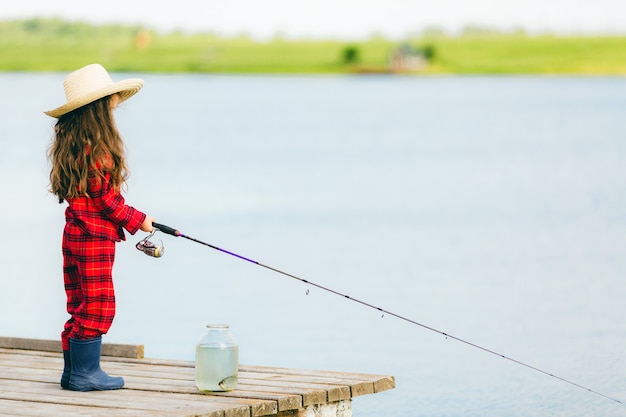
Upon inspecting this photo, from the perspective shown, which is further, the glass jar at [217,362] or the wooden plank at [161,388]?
the glass jar at [217,362]

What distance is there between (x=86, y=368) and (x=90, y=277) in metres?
0.32

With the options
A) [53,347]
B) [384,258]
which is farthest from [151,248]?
[384,258]

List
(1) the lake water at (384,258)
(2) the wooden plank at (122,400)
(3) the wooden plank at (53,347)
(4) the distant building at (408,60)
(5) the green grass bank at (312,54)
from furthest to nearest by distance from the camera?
(4) the distant building at (408,60) < (5) the green grass bank at (312,54) < (1) the lake water at (384,258) < (3) the wooden plank at (53,347) < (2) the wooden plank at (122,400)

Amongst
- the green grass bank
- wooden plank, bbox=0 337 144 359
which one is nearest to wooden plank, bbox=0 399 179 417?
wooden plank, bbox=0 337 144 359

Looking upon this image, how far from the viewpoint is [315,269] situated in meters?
12.3

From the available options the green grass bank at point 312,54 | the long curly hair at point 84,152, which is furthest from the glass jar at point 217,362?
the green grass bank at point 312,54

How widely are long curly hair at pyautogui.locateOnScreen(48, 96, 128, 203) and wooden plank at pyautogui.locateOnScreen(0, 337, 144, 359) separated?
930 mm

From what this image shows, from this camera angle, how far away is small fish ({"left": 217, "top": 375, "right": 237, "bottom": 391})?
4.48 meters

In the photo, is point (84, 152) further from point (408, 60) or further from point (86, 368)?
point (408, 60)

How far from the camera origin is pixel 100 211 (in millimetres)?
4480

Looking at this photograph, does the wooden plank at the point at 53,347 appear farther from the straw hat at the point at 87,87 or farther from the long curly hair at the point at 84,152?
the straw hat at the point at 87,87

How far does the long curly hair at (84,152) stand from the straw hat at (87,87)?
4 centimetres

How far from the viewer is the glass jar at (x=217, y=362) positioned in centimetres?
445

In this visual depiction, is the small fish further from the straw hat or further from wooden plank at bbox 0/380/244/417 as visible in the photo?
the straw hat
